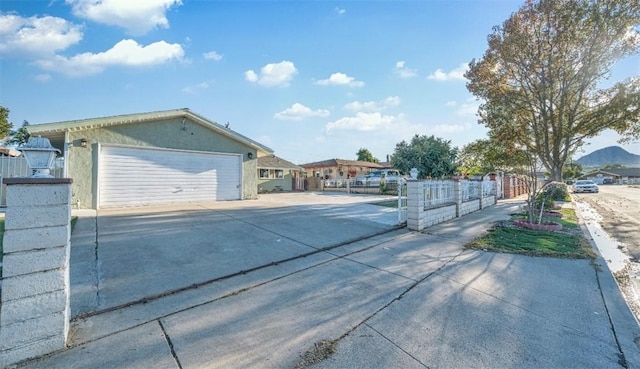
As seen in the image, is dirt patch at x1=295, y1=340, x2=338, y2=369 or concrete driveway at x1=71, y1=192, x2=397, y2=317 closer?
dirt patch at x1=295, y1=340, x2=338, y2=369

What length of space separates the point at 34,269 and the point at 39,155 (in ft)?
3.37

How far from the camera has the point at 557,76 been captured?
1380cm

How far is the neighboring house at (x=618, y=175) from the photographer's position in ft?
214

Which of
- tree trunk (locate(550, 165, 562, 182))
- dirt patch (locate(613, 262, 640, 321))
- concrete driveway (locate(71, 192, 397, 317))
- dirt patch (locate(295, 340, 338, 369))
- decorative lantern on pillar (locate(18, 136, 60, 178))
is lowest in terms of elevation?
dirt patch (locate(613, 262, 640, 321))

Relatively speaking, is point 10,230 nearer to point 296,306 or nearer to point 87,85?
point 296,306

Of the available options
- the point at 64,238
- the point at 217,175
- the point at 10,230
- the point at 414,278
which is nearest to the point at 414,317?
the point at 414,278

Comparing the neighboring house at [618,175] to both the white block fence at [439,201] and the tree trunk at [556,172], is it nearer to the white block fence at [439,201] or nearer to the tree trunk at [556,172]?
the tree trunk at [556,172]

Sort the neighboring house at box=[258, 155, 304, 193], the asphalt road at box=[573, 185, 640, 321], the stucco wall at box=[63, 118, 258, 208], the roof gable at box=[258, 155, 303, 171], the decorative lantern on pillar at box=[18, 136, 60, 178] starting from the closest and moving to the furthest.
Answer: the decorative lantern on pillar at box=[18, 136, 60, 178]
the asphalt road at box=[573, 185, 640, 321]
the stucco wall at box=[63, 118, 258, 208]
the neighboring house at box=[258, 155, 304, 193]
the roof gable at box=[258, 155, 303, 171]

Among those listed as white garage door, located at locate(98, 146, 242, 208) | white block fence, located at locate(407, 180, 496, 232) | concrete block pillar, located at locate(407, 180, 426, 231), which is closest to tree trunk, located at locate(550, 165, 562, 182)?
white block fence, located at locate(407, 180, 496, 232)

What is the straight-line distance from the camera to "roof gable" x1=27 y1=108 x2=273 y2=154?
9.06 meters

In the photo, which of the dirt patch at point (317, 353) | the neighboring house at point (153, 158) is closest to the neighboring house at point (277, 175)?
the neighboring house at point (153, 158)

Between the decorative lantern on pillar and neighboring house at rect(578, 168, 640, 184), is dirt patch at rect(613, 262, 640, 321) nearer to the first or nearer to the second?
the decorative lantern on pillar

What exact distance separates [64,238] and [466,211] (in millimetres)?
11859

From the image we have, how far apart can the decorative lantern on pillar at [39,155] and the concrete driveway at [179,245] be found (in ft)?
4.99
